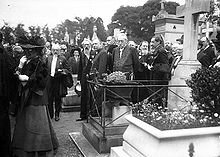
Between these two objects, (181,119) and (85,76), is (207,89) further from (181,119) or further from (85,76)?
(85,76)

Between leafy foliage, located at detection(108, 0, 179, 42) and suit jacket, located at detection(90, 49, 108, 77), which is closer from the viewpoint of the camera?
suit jacket, located at detection(90, 49, 108, 77)

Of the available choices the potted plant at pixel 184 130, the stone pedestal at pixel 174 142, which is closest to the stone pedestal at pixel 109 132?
the potted plant at pixel 184 130

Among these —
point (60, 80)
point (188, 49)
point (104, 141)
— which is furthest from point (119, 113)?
point (60, 80)

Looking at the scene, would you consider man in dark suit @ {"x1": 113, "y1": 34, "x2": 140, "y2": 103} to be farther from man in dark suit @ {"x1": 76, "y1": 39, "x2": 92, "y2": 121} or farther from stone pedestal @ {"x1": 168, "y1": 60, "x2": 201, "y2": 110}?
stone pedestal @ {"x1": 168, "y1": 60, "x2": 201, "y2": 110}

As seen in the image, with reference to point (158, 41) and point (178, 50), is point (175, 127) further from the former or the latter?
point (178, 50)

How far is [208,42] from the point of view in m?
7.62

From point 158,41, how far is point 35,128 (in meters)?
4.33

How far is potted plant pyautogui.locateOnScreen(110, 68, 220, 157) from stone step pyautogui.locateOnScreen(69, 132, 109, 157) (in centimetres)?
96

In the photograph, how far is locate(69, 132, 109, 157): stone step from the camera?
15.5 feet

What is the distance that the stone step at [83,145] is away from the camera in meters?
4.72

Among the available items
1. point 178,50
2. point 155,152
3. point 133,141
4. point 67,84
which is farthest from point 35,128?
point 178,50

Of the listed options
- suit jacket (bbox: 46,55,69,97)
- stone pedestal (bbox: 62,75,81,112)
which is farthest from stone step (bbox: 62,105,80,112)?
suit jacket (bbox: 46,55,69,97)

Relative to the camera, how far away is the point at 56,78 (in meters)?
7.49

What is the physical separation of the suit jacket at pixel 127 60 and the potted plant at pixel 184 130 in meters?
2.84
